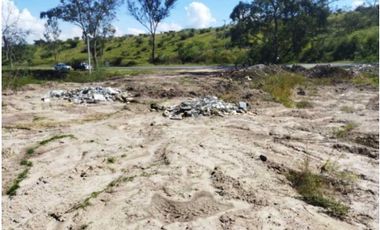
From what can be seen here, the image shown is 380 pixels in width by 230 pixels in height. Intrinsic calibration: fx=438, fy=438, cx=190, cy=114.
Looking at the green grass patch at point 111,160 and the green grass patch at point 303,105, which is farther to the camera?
the green grass patch at point 303,105

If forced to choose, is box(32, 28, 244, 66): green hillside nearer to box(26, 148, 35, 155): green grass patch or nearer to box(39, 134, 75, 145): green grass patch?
box(39, 134, 75, 145): green grass patch

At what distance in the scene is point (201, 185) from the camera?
668 cm

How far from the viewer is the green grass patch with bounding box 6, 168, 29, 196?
6.58 metres

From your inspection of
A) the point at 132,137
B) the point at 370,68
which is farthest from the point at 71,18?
the point at 132,137

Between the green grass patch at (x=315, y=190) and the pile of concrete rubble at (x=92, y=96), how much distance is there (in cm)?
879

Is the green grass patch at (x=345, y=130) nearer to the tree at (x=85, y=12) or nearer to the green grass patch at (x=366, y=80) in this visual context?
the green grass patch at (x=366, y=80)

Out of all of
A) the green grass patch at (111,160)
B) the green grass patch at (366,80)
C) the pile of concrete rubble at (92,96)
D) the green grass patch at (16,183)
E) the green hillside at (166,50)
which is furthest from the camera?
the green hillside at (166,50)

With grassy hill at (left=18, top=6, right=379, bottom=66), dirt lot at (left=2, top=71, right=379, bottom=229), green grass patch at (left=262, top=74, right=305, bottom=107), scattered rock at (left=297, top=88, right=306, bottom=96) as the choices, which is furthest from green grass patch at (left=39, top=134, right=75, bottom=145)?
grassy hill at (left=18, top=6, right=379, bottom=66)

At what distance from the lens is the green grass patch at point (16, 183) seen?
21.6 feet

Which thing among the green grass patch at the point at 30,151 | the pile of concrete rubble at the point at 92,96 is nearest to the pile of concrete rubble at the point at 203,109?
the pile of concrete rubble at the point at 92,96

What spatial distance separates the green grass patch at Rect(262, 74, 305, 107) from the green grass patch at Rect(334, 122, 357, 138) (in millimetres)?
3085

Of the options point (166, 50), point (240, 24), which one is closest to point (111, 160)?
point (240, 24)

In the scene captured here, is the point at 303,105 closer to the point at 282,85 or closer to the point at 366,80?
the point at 282,85

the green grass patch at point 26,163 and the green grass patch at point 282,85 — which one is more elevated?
the green grass patch at point 282,85
